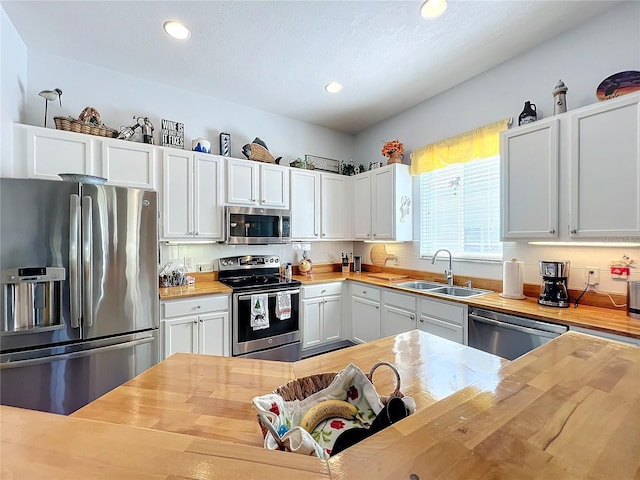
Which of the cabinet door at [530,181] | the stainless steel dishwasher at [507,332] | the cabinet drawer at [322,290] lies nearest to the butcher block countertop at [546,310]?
the stainless steel dishwasher at [507,332]

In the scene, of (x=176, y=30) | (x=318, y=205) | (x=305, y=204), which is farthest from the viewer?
(x=318, y=205)

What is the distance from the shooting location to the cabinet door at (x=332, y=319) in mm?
3293

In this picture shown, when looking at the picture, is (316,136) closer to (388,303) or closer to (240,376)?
(388,303)

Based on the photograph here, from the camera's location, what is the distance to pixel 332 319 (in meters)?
3.35

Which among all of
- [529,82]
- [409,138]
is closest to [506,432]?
[529,82]

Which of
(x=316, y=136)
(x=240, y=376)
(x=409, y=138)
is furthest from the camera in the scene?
(x=316, y=136)

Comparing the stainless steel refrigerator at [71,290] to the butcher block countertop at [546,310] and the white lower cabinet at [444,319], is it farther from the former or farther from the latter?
the white lower cabinet at [444,319]

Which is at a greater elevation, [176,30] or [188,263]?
[176,30]

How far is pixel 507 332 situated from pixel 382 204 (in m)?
1.90

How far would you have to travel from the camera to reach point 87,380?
187 cm

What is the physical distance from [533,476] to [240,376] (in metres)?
0.86

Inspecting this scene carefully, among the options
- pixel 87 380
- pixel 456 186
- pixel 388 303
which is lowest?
pixel 87 380

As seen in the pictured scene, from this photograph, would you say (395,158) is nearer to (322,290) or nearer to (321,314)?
(322,290)

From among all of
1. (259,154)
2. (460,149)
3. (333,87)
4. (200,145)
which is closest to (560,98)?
(460,149)
